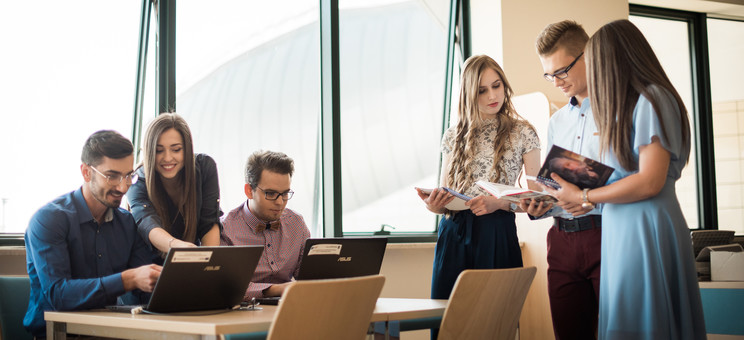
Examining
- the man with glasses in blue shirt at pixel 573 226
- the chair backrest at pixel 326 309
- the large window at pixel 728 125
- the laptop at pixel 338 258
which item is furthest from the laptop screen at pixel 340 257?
the large window at pixel 728 125

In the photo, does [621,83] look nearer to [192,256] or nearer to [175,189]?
[192,256]

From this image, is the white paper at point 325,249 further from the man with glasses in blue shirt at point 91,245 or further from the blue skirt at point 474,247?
the blue skirt at point 474,247

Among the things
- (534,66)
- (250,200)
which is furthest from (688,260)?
(534,66)

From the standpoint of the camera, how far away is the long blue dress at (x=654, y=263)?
6.39 feet

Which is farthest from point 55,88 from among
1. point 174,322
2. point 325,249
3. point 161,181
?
point 174,322

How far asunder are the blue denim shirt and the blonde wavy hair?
137cm

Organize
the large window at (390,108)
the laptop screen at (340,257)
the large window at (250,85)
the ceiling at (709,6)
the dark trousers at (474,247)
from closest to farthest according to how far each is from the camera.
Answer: the laptop screen at (340,257)
the dark trousers at (474,247)
the large window at (250,85)
the large window at (390,108)
the ceiling at (709,6)

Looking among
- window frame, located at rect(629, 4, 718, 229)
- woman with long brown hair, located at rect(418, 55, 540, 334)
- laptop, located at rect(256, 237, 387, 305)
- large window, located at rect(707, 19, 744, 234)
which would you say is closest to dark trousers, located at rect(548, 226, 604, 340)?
woman with long brown hair, located at rect(418, 55, 540, 334)

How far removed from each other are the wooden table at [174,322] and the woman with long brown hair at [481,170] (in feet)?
1.77

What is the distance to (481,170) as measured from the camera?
293 cm

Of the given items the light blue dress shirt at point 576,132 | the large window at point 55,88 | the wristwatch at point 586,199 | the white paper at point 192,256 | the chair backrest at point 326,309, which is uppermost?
the large window at point 55,88

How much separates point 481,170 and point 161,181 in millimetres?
1408

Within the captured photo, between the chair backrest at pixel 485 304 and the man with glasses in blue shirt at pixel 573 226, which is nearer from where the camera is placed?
the chair backrest at pixel 485 304

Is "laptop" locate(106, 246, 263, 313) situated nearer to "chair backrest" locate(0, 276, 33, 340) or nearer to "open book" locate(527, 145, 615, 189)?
"chair backrest" locate(0, 276, 33, 340)
